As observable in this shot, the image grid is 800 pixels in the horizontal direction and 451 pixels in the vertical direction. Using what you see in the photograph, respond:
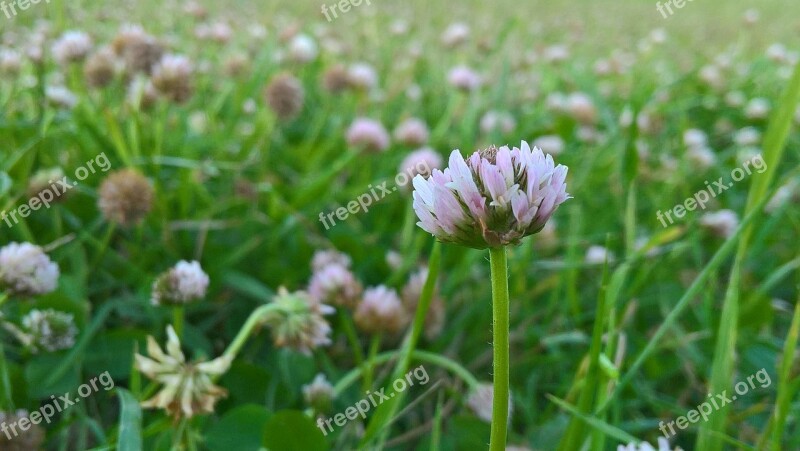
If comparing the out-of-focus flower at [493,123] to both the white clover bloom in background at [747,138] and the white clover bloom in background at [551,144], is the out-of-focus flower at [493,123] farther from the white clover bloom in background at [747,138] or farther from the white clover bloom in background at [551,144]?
the white clover bloom in background at [747,138]

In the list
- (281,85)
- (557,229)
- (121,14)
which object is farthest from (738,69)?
(121,14)

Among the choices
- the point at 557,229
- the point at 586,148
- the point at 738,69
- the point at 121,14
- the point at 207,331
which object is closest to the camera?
the point at 207,331

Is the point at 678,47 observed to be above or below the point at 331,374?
below

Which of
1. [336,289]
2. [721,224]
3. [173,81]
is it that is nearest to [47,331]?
[336,289]

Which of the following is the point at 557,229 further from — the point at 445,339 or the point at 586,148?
the point at 445,339

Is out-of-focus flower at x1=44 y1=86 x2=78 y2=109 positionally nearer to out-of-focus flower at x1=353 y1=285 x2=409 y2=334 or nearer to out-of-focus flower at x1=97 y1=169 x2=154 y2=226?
out-of-focus flower at x1=97 y1=169 x2=154 y2=226

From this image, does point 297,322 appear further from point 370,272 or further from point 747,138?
point 747,138

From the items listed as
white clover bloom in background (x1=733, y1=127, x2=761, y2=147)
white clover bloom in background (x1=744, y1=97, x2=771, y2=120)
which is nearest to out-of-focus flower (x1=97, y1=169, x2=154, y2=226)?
white clover bloom in background (x1=733, y1=127, x2=761, y2=147)

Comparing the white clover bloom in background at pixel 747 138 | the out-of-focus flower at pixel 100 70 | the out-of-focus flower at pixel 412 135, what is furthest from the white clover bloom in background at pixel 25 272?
the white clover bloom in background at pixel 747 138
